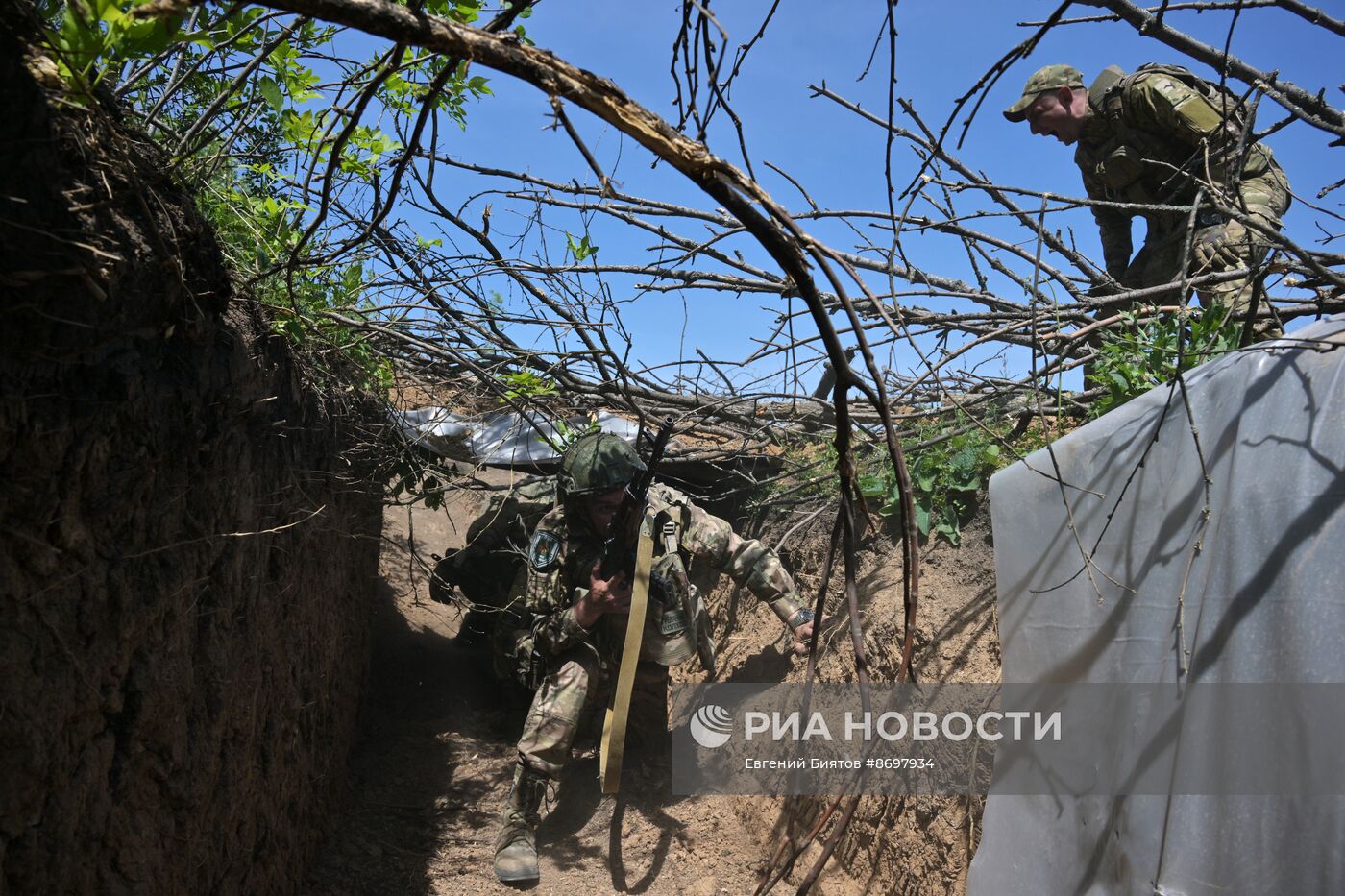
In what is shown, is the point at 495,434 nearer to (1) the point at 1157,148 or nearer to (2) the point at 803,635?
(2) the point at 803,635

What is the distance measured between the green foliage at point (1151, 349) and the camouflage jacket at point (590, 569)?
1.65 meters

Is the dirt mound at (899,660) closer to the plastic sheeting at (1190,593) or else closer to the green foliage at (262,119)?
the plastic sheeting at (1190,593)

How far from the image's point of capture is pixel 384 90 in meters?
2.64

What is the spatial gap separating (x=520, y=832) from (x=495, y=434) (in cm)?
187

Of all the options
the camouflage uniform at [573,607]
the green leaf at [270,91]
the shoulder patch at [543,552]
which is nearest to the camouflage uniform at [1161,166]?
the camouflage uniform at [573,607]

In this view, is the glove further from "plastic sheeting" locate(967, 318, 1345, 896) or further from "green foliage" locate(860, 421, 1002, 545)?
"plastic sheeting" locate(967, 318, 1345, 896)

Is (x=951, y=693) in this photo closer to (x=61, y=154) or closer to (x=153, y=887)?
(x=153, y=887)

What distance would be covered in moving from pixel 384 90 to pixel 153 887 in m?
2.13

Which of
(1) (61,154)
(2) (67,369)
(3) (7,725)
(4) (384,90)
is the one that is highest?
(4) (384,90)

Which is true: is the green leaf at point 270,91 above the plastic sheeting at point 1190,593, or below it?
above

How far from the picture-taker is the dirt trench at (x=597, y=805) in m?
3.22

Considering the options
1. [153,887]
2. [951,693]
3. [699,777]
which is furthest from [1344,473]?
[699,777]

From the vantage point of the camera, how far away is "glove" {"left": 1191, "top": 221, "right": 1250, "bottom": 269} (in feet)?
10.9

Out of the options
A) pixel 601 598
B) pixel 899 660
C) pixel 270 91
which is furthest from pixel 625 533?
pixel 270 91
